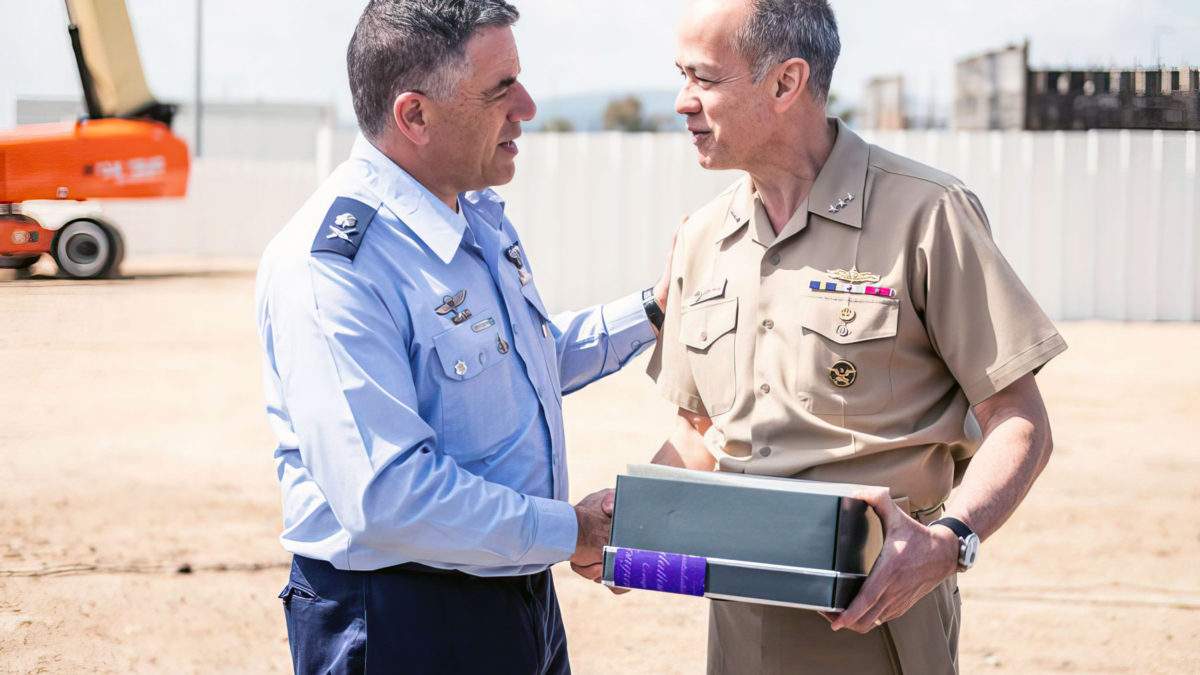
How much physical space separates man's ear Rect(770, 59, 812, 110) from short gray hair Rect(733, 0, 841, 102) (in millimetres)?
15

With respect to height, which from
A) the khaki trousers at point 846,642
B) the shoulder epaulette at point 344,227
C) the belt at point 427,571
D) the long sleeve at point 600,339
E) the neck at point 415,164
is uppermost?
the neck at point 415,164

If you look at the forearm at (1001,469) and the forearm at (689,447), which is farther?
the forearm at (689,447)

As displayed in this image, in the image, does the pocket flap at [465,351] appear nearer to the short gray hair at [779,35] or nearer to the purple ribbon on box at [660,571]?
the purple ribbon on box at [660,571]

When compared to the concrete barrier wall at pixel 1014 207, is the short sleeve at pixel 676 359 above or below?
above

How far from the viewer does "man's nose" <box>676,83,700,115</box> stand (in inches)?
102

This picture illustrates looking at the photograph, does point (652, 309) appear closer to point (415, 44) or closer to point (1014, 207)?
point (415, 44)

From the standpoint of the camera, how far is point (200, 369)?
13.3 m

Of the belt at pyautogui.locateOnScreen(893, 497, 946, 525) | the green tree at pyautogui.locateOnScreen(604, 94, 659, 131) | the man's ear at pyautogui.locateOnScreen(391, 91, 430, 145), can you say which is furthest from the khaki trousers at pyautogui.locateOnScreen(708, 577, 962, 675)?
the green tree at pyautogui.locateOnScreen(604, 94, 659, 131)

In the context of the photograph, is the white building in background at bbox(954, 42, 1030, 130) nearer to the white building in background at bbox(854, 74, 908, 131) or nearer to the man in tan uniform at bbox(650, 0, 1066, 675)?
the white building in background at bbox(854, 74, 908, 131)

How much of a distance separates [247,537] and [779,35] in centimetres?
517

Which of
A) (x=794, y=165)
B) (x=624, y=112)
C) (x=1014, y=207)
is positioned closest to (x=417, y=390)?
(x=794, y=165)

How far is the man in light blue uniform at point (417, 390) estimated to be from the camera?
2.18 m

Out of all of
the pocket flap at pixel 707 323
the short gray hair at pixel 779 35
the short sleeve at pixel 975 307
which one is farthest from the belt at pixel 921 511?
the short gray hair at pixel 779 35

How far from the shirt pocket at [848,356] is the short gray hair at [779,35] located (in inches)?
20.5
